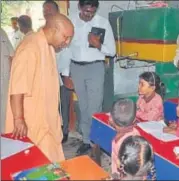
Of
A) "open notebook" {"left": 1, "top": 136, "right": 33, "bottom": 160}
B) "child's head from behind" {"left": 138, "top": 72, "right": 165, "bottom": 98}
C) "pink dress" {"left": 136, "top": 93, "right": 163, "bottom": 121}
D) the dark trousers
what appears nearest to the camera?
"open notebook" {"left": 1, "top": 136, "right": 33, "bottom": 160}

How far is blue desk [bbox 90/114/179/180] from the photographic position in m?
2.06

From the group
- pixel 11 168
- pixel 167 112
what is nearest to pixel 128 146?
pixel 11 168

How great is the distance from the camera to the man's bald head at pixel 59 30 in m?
2.06

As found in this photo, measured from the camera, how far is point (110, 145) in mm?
2803

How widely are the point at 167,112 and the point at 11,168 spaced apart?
2.14m

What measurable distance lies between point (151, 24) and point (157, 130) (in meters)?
1.51

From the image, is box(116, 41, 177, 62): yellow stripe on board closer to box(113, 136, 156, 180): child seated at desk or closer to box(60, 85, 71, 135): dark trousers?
box(60, 85, 71, 135): dark trousers

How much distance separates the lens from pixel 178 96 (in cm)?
384

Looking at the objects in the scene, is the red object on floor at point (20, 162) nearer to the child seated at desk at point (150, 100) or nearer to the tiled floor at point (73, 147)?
the child seated at desk at point (150, 100)

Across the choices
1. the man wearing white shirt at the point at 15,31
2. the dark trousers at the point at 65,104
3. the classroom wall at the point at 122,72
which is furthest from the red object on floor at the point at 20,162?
the man wearing white shirt at the point at 15,31

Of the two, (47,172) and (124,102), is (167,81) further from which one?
(47,172)

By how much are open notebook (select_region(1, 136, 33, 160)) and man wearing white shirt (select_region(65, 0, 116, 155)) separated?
1.96 m

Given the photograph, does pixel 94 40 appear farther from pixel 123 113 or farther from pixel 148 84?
pixel 123 113

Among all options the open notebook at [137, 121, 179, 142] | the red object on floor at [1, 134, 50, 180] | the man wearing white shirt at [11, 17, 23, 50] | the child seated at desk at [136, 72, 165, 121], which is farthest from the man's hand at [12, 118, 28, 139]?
the man wearing white shirt at [11, 17, 23, 50]
